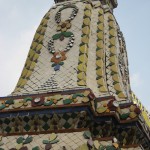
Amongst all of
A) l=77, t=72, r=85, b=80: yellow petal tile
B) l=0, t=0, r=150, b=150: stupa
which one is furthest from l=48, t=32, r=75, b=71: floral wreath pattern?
l=77, t=72, r=85, b=80: yellow petal tile

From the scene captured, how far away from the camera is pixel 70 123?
5.39m

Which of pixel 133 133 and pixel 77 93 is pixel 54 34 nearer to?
pixel 77 93

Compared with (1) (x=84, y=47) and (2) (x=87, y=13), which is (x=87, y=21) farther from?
(1) (x=84, y=47)

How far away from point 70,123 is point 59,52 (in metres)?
1.60

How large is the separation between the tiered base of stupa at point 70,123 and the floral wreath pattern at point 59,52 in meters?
0.88

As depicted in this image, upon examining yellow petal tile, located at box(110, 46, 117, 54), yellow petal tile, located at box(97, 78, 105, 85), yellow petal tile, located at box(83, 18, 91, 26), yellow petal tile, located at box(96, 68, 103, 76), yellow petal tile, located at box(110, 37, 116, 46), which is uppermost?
yellow petal tile, located at box(83, 18, 91, 26)

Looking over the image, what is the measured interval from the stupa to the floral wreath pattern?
0.05ft

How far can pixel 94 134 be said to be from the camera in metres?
5.45

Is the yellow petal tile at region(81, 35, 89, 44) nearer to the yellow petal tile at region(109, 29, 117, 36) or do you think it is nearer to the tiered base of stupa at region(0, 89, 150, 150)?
the yellow petal tile at region(109, 29, 117, 36)

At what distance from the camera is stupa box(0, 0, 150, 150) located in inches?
212

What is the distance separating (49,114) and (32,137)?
375 mm

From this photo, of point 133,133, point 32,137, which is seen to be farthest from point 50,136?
point 133,133

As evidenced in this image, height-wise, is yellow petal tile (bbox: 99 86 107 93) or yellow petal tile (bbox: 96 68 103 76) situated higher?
yellow petal tile (bbox: 96 68 103 76)

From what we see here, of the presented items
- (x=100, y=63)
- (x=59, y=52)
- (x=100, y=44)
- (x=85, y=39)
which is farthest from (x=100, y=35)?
(x=59, y=52)
